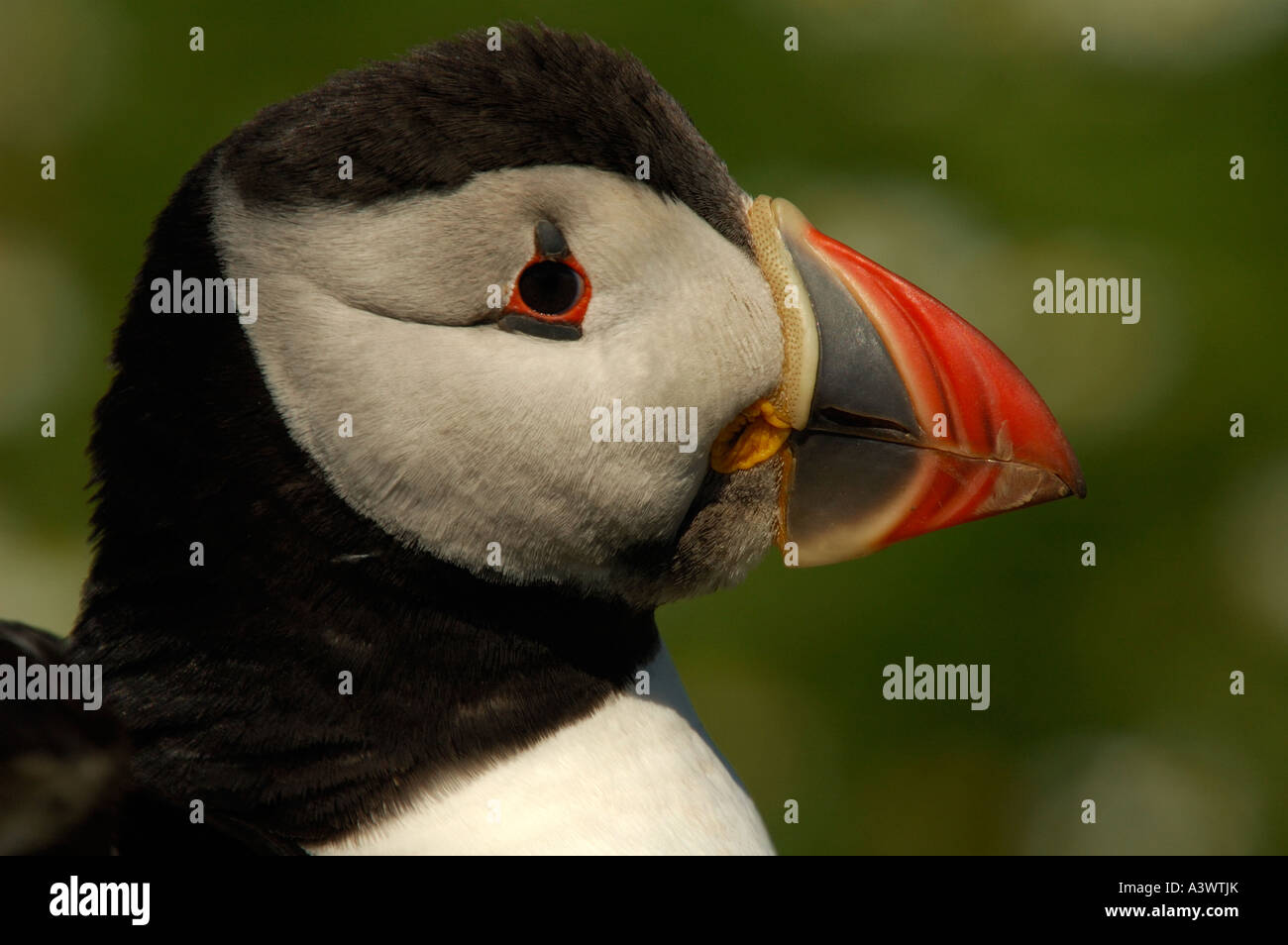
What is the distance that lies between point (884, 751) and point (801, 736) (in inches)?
10.5

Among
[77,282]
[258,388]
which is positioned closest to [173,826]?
[258,388]

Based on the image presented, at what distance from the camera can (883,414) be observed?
189 centimetres

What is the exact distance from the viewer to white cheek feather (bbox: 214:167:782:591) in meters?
1.67

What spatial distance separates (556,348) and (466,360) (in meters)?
0.12

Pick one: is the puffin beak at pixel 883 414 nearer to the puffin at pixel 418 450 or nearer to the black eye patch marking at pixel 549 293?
the puffin at pixel 418 450

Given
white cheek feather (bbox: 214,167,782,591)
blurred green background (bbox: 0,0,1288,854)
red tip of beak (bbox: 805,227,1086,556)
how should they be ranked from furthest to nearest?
blurred green background (bbox: 0,0,1288,854)
red tip of beak (bbox: 805,227,1086,556)
white cheek feather (bbox: 214,167,782,591)

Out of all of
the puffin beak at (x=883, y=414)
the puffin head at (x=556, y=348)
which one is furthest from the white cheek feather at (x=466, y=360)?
the puffin beak at (x=883, y=414)

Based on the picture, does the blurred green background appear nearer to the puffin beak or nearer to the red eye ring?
the puffin beak

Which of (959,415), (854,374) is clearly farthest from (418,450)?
(959,415)

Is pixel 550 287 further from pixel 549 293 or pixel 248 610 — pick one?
pixel 248 610

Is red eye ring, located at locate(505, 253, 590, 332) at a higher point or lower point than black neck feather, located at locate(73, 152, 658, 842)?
higher

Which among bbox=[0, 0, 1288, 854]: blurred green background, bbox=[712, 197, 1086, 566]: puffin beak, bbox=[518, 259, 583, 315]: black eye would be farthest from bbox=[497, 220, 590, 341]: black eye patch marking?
bbox=[0, 0, 1288, 854]: blurred green background
